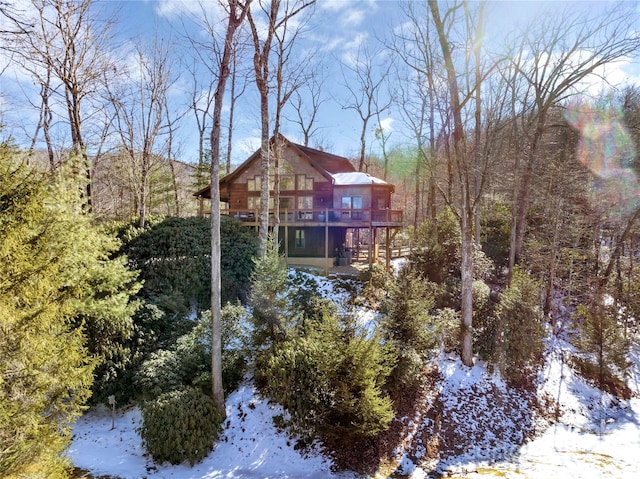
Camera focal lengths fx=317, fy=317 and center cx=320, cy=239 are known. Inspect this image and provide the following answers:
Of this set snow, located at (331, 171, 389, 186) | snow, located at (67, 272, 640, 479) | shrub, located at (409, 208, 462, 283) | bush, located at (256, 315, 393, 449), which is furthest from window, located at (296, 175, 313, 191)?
bush, located at (256, 315, 393, 449)

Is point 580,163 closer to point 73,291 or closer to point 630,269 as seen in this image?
point 630,269

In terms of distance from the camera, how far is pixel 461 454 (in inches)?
301

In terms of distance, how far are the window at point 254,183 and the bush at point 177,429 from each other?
15.2m

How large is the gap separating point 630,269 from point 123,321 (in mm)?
21069

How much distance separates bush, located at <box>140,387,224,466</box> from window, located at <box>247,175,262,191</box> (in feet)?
50.0

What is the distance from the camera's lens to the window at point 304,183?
20.2 meters

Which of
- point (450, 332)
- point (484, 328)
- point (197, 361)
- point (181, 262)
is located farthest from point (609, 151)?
point (197, 361)

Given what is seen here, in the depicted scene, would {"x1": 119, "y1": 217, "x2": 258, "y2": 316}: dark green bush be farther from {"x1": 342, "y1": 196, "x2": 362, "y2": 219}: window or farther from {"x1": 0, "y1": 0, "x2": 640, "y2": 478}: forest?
{"x1": 342, "y1": 196, "x2": 362, "y2": 219}: window

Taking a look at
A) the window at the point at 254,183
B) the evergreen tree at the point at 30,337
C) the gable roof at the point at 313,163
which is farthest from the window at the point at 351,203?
the evergreen tree at the point at 30,337

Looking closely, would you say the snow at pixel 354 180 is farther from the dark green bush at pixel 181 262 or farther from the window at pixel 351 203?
the dark green bush at pixel 181 262

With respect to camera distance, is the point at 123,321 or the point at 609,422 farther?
the point at 609,422

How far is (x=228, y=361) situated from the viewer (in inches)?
338

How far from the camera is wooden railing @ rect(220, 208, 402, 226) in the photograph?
16641 mm

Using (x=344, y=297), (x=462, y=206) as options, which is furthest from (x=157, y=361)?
(x=462, y=206)
